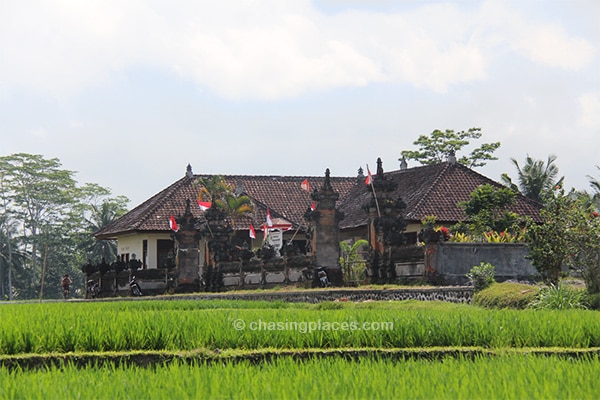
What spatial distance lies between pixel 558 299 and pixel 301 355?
747 centimetres

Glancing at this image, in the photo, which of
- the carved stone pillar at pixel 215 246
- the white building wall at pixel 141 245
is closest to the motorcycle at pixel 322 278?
the carved stone pillar at pixel 215 246

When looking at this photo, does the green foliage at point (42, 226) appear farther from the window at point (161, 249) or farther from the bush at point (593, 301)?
the bush at point (593, 301)

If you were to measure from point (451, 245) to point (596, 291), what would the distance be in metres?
5.72

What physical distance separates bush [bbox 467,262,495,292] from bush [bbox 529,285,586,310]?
2982 millimetres

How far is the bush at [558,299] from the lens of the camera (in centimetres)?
1459

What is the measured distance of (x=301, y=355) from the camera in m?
8.47

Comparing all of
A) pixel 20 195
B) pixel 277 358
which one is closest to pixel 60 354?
pixel 277 358

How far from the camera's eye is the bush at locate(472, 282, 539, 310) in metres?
15.8

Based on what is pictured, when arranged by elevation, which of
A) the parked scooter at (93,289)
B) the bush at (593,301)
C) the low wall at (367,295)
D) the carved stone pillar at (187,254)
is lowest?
the bush at (593,301)

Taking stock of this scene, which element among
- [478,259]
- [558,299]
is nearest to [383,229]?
[478,259]

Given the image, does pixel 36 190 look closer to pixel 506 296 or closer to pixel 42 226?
pixel 42 226

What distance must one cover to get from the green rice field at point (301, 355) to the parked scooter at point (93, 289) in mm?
21494

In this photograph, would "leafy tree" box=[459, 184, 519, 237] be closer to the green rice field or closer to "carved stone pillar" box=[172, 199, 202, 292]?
"carved stone pillar" box=[172, 199, 202, 292]

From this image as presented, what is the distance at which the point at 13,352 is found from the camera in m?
8.95
